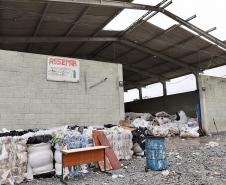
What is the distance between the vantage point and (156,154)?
6.03 meters

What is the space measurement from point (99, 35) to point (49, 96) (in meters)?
5.52

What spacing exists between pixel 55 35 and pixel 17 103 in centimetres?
511

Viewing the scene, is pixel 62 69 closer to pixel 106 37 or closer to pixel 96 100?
pixel 96 100

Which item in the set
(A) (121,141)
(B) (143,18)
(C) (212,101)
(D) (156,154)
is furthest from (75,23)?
(C) (212,101)

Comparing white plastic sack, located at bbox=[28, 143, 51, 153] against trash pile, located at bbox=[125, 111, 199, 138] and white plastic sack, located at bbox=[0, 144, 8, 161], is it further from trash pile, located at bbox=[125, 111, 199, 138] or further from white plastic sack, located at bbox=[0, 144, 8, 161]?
trash pile, located at bbox=[125, 111, 199, 138]

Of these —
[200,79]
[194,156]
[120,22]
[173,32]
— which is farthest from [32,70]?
[200,79]

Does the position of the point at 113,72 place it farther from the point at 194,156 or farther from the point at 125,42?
the point at 194,156

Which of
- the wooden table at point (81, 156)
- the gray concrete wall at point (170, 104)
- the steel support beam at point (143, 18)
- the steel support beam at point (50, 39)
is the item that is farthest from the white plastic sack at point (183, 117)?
the wooden table at point (81, 156)

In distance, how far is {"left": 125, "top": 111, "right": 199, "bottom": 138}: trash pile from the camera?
14382mm

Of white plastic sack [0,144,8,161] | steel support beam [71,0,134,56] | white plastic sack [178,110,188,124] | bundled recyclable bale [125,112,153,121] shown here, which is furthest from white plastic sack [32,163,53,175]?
white plastic sack [178,110,188,124]

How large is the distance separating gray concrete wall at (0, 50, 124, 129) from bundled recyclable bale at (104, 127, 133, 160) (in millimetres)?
2548

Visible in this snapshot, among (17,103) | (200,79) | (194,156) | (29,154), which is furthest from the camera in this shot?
(200,79)

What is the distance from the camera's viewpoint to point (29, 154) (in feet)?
19.5

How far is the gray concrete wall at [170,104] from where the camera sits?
18375mm
